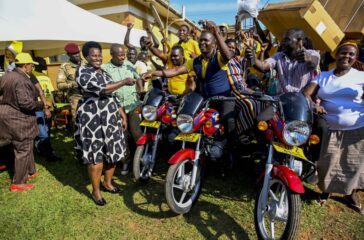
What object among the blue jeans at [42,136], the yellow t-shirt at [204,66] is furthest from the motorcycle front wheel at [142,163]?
the blue jeans at [42,136]

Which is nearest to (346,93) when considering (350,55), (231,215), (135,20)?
(350,55)

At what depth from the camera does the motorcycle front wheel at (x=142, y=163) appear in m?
3.57

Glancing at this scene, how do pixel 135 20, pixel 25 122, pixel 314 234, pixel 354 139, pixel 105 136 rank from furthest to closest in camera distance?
pixel 135 20, pixel 25 122, pixel 105 136, pixel 354 139, pixel 314 234

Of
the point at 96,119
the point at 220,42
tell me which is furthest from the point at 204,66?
the point at 96,119

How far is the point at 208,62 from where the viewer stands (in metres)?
3.32

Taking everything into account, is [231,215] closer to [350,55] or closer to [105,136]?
[105,136]

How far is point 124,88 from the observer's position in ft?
14.2

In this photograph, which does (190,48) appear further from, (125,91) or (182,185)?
(182,185)

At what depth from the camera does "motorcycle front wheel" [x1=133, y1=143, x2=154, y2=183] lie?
140 inches

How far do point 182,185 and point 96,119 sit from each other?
1243 mm

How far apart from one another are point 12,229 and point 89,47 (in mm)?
2132

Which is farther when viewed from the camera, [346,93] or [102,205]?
[102,205]

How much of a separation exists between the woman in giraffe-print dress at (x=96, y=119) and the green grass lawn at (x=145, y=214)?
0.36 metres

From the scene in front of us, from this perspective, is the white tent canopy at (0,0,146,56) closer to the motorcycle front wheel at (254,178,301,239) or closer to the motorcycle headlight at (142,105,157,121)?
the motorcycle headlight at (142,105,157,121)
